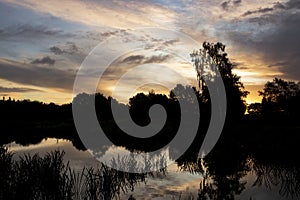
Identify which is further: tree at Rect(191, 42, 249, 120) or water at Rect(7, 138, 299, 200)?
tree at Rect(191, 42, 249, 120)

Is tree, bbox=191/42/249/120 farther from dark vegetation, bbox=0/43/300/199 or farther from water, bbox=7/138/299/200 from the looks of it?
water, bbox=7/138/299/200

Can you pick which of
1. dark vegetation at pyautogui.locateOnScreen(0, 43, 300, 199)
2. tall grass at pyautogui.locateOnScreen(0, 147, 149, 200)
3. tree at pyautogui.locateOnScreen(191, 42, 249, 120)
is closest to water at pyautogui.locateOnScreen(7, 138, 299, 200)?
dark vegetation at pyautogui.locateOnScreen(0, 43, 300, 199)

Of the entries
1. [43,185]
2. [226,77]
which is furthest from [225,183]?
[226,77]

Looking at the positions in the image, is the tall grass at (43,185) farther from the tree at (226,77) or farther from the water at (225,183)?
the tree at (226,77)

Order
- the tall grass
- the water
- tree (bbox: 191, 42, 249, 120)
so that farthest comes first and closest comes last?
tree (bbox: 191, 42, 249, 120) < the water < the tall grass

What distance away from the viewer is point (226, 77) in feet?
204

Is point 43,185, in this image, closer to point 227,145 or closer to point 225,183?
point 225,183

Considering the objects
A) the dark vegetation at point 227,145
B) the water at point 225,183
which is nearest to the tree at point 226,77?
the dark vegetation at point 227,145

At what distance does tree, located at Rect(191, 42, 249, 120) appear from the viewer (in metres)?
57.7

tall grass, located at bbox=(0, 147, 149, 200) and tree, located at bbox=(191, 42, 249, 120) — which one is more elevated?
tree, located at bbox=(191, 42, 249, 120)

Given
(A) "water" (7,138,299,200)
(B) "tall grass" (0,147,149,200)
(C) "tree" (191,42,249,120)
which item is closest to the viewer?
(B) "tall grass" (0,147,149,200)

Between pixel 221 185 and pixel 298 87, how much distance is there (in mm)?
91740

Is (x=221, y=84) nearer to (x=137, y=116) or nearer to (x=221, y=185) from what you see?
(x=137, y=116)

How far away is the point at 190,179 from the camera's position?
18719 mm
